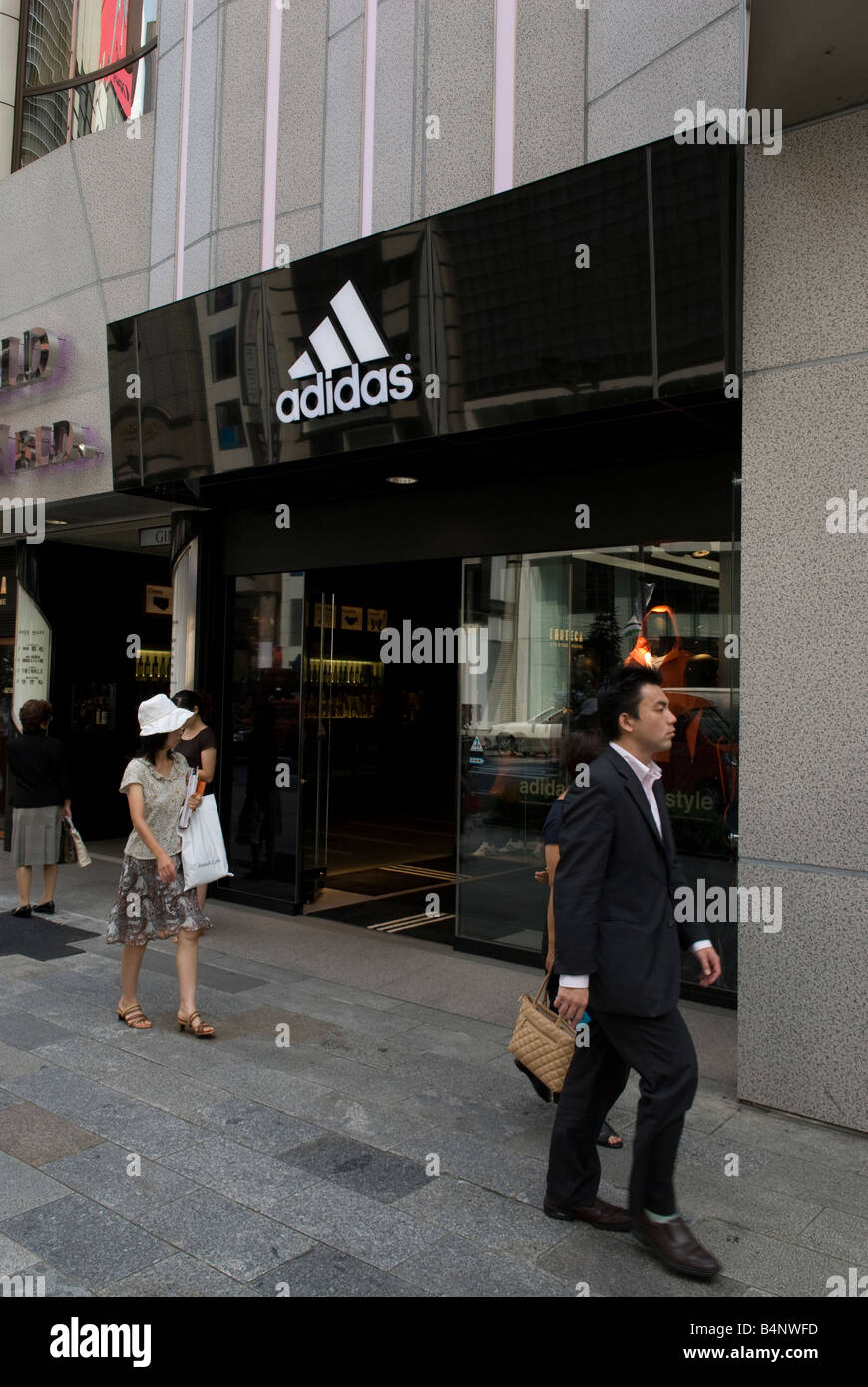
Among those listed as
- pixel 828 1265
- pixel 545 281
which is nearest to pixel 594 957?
pixel 828 1265

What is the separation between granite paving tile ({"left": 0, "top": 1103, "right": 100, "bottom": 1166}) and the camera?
3.95 meters

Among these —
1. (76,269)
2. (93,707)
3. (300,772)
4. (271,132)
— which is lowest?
(300,772)

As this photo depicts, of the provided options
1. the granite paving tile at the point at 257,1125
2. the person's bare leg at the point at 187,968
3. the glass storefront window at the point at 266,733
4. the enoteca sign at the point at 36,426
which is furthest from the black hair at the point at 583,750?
the enoteca sign at the point at 36,426

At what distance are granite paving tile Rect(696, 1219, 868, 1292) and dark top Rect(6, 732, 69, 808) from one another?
6434 millimetres

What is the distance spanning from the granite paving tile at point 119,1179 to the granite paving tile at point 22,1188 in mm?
51

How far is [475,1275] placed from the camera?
10.3ft

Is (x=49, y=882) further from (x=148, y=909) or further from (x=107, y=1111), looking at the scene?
(x=107, y=1111)

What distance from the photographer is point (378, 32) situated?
7023 millimetres

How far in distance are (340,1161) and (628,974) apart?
154 centimetres

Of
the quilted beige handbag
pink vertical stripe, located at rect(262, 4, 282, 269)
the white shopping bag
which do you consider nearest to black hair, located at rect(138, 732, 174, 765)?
the white shopping bag

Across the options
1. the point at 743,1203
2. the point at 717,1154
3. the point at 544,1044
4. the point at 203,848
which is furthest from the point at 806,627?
the point at 203,848

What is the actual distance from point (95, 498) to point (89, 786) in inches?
162

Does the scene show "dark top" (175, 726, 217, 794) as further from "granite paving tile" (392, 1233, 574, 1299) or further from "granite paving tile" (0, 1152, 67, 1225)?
"granite paving tile" (392, 1233, 574, 1299)

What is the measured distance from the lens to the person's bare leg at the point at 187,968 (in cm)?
540
